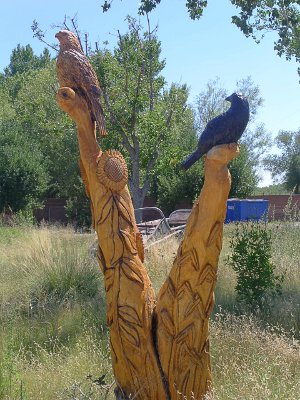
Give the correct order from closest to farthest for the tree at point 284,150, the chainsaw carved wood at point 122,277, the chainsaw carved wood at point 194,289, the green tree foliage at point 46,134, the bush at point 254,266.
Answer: the chainsaw carved wood at point 194,289, the chainsaw carved wood at point 122,277, the bush at point 254,266, the green tree foliage at point 46,134, the tree at point 284,150

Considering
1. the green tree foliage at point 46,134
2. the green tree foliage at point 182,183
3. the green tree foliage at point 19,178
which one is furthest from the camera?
the green tree foliage at point 46,134

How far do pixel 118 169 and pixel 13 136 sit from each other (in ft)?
85.2

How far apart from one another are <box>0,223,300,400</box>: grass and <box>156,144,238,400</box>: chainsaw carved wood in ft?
1.05

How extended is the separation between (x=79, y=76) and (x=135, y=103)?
17.6 metres

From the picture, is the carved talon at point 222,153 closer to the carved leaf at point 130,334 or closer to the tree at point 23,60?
the carved leaf at point 130,334

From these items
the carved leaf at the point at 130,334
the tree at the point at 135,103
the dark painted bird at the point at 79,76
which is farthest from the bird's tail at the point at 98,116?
the tree at the point at 135,103

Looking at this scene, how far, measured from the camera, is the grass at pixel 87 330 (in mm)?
4836

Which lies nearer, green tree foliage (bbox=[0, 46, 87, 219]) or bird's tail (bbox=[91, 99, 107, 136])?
bird's tail (bbox=[91, 99, 107, 136])

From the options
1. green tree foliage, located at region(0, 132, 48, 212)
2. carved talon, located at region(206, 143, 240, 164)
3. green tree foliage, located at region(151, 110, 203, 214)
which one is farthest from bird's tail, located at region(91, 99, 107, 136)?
green tree foliage, located at region(151, 110, 203, 214)

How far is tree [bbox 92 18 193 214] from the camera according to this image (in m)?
21.8

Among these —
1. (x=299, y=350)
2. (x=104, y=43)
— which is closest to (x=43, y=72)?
(x=104, y=43)

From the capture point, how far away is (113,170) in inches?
173

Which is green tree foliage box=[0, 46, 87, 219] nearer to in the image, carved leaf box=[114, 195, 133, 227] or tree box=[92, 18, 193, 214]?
tree box=[92, 18, 193, 214]

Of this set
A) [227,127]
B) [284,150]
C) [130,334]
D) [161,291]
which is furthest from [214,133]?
[284,150]
